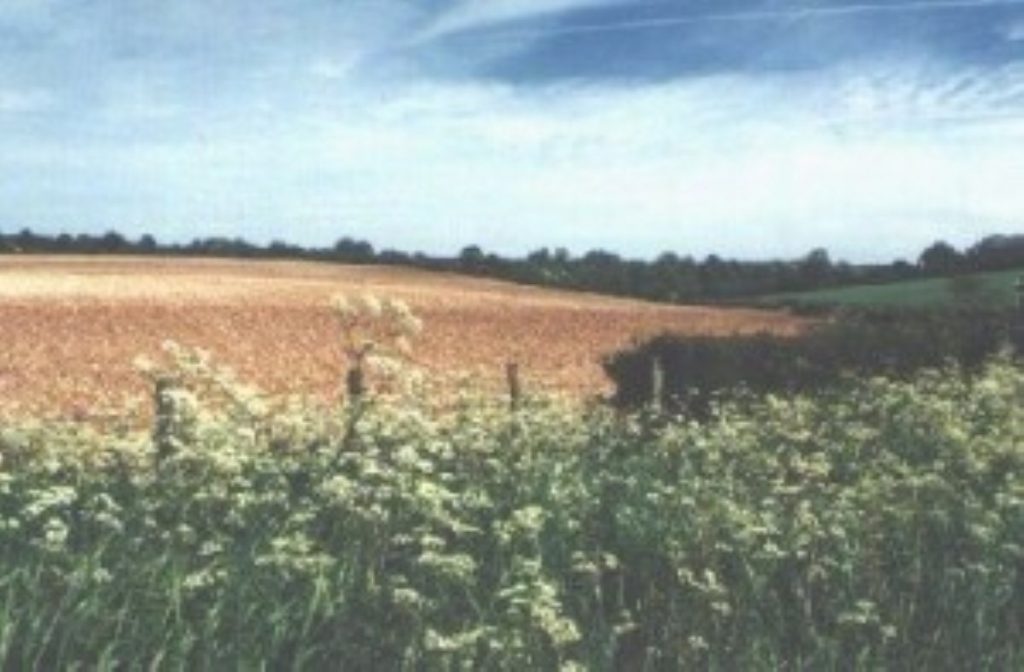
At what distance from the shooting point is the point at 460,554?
9.76 metres

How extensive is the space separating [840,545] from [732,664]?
150 centimetres

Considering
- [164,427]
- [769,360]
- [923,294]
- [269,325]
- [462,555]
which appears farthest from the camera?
[923,294]

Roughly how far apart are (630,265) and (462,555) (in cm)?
7493

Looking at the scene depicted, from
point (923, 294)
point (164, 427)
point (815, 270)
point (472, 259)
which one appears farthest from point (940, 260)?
point (164, 427)

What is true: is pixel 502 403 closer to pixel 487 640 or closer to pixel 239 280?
pixel 487 640

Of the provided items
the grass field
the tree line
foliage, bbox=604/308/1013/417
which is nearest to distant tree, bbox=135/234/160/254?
the tree line

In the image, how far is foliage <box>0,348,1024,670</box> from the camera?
31.0ft

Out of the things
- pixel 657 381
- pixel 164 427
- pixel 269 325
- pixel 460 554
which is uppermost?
pixel 164 427

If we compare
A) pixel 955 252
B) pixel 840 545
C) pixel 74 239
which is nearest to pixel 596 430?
pixel 840 545

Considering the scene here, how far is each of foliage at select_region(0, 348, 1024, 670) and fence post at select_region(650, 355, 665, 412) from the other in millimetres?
6876

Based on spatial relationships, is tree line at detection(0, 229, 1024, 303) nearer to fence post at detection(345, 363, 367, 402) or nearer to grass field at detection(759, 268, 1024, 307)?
grass field at detection(759, 268, 1024, 307)

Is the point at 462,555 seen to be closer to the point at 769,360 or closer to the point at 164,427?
the point at 164,427

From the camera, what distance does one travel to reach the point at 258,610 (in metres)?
9.81

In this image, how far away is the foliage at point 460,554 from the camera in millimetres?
9438
